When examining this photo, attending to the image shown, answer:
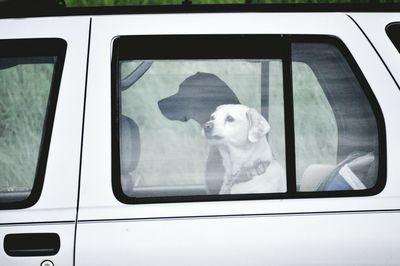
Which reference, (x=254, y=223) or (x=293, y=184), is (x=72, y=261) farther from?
(x=293, y=184)

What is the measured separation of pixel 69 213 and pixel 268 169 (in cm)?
Answer: 75

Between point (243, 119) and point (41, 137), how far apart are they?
2.52 feet

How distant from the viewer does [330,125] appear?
315 cm

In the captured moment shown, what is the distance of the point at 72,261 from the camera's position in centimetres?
291

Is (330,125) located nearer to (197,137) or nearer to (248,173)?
(248,173)

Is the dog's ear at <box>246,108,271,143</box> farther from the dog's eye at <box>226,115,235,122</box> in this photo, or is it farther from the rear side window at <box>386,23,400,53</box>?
the rear side window at <box>386,23,400,53</box>

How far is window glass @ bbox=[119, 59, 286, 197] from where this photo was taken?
3057mm

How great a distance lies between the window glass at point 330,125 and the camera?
311cm

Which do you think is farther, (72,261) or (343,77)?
(343,77)

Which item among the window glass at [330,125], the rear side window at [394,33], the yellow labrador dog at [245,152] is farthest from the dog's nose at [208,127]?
the rear side window at [394,33]

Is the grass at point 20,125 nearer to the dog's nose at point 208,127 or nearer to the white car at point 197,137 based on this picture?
the white car at point 197,137

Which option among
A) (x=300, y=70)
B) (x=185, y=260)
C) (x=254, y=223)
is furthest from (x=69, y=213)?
(x=300, y=70)

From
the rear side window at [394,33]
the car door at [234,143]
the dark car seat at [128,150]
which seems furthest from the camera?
the rear side window at [394,33]

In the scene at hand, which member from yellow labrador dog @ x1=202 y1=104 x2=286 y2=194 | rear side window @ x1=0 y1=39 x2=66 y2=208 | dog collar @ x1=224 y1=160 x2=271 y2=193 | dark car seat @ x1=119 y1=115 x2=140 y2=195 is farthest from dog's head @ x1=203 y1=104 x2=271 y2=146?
rear side window @ x1=0 y1=39 x2=66 y2=208
